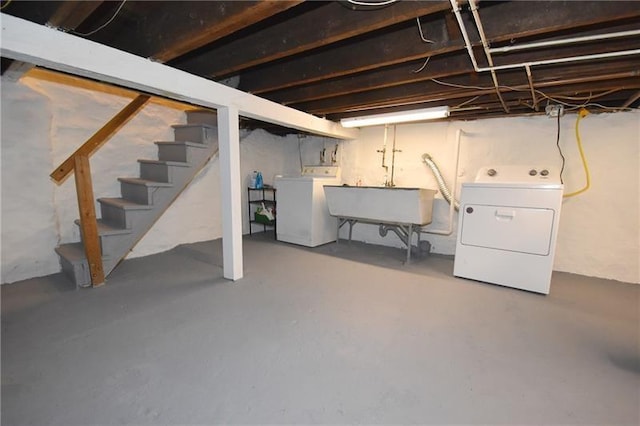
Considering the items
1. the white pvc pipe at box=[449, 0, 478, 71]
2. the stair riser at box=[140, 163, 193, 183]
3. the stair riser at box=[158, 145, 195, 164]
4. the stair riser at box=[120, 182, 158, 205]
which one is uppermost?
the white pvc pipe at box=[449, 0, 478, 71]

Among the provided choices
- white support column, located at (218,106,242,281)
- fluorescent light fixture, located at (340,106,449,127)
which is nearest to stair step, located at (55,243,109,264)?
white support column, located at (218,106,242,281)

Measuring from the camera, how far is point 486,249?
2.73 m

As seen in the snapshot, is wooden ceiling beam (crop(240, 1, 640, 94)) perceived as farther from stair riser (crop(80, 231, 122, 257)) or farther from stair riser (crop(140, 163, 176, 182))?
stair riser (crop(80, 231, 122, 257))

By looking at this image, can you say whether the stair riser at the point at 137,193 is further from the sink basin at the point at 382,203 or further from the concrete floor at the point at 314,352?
the sink basin at the point at 382,203

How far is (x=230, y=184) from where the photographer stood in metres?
2.57

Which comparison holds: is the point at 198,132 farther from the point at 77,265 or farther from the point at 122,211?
the point at 77,265

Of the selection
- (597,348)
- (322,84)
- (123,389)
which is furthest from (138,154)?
(597,348)

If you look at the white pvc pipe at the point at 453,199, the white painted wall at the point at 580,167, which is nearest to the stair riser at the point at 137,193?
the white pvc pipe at the point at 453,199

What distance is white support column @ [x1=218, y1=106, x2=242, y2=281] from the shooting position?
253cm

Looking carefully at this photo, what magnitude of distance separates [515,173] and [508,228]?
0.95 m

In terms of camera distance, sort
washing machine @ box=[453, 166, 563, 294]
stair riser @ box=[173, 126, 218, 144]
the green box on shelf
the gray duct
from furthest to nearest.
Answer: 1. the green box on shelf
2. the gray duct
3. stair riser @ box=[173, 126, 218, 144]
4. washing machine @ box=[453, 166, 563, 294]

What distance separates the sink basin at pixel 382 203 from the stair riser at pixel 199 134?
1568 mm

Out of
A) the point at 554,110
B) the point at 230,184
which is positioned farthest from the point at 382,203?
the point at 554,110

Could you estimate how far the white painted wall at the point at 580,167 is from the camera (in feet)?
9.44
